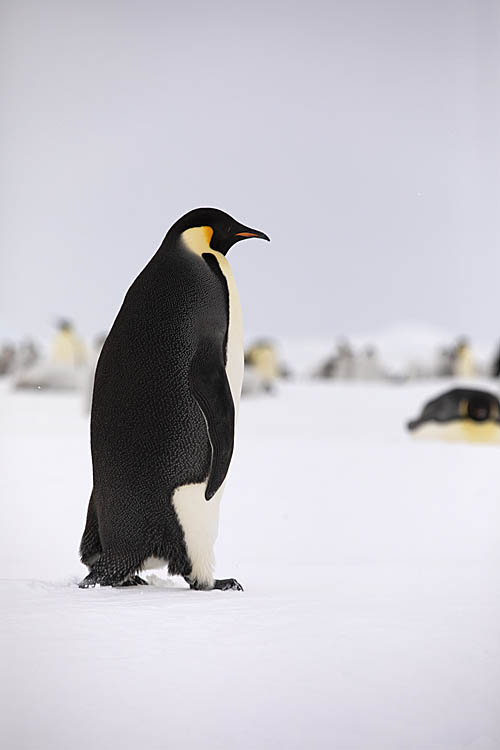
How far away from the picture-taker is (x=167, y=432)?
1247 millimetres

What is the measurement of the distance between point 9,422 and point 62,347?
2178 millimetres

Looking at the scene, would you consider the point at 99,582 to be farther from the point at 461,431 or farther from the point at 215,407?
the point at 461,431

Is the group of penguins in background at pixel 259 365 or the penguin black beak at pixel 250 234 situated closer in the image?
the penguin black beak at pixel 250 234

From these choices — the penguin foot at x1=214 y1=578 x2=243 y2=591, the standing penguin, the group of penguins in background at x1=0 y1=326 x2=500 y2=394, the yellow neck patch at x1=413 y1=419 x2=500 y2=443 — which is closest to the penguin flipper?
the standing penguin

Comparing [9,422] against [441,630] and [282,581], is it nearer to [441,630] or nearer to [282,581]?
[282,581]

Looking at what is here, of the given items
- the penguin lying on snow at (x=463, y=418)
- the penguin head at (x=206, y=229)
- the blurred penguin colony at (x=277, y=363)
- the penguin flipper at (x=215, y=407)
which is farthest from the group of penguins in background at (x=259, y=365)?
the penguin flipper at (x=215, y=407)

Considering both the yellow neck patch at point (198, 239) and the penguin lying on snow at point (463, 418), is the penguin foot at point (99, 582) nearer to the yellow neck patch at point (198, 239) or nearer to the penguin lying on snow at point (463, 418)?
the yellow neck patch at point (198, 239)

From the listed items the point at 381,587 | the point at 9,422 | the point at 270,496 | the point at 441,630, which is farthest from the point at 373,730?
the point at 9,422

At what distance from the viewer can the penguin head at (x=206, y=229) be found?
134 centimetres

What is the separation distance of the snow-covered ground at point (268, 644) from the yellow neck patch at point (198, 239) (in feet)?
1.54

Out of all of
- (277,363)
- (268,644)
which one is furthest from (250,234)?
(277,363)

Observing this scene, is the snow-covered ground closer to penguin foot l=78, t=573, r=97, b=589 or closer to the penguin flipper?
penguin foot l=78, t=573, r=97, b=589

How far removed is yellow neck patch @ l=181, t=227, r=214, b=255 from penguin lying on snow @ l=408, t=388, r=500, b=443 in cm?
210

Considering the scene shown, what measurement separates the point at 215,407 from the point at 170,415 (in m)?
0.07
